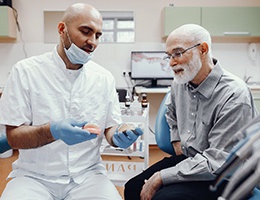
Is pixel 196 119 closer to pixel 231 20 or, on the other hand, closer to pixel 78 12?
pixel 78 12

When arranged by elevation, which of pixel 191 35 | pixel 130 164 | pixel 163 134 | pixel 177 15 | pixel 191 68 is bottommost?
pixel 130 164

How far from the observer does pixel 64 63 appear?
1.36 meters

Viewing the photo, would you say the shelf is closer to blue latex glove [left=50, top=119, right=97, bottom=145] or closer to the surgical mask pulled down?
Result: the surgical mask pulled down

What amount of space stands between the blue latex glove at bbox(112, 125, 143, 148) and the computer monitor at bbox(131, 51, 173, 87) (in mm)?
2410

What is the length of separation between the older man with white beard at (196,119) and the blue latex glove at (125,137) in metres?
0.22

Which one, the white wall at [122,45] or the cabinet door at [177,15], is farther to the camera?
the white wall at [122,45]

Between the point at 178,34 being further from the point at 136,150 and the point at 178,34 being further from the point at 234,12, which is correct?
the point at 234,12

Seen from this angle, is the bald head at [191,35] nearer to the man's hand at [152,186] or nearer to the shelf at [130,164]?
the man's hand at [152,186]

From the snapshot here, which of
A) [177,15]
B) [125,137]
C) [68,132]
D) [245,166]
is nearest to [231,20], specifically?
[177,15]

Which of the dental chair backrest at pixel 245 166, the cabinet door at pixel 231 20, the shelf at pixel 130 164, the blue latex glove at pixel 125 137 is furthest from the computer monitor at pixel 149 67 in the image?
the dental chair backrest at pixel 245 166

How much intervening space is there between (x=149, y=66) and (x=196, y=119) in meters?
2.31

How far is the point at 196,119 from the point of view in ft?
4.54

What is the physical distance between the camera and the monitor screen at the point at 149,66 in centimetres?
361

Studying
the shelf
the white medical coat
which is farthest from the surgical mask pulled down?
the shelf
